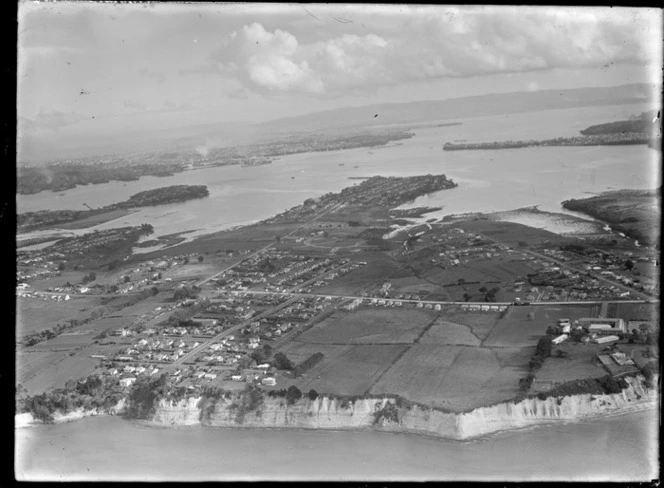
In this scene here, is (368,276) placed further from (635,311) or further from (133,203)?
(133,203)

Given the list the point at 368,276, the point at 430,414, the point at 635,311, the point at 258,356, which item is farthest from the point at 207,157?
the point at 635,311

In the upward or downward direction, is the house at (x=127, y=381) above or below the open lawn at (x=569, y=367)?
below

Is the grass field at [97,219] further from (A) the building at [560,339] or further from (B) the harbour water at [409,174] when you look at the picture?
(A) the building at [560,339]

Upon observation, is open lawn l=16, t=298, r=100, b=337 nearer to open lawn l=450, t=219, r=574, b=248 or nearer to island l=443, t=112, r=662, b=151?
open lawn l=450, t=219, r=574, b=248

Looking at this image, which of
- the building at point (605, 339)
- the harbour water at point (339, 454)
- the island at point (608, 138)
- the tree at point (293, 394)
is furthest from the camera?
the island at point (608, 138)

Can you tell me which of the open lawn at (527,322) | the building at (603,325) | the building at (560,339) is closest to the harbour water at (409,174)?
the open lawn at (527,322)

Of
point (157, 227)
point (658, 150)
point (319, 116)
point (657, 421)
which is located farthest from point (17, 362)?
point (658, 150)

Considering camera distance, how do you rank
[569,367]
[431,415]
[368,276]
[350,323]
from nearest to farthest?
[431,415], [569,367], [350,323], [368,276]
